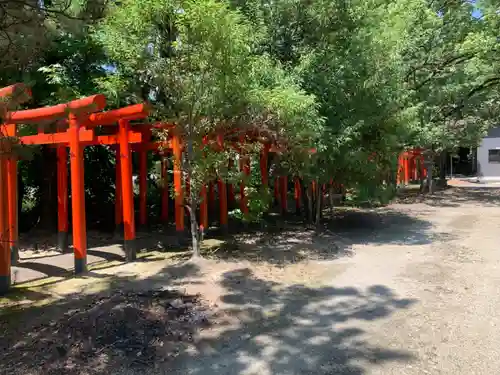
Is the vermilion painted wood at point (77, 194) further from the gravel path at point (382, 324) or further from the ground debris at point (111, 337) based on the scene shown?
the gravel path at point (382, 324)

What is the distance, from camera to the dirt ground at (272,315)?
152 inches

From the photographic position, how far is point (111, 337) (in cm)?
→ 425

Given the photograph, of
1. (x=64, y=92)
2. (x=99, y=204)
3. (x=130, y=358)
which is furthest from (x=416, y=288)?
(x=99, y=204)

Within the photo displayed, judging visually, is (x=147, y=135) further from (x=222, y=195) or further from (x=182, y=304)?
(x=182, y=304)

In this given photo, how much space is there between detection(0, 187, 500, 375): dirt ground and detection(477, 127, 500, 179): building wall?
98.6 ft

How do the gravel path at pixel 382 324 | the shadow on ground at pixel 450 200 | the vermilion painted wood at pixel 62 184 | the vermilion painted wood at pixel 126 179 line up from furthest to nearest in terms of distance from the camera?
the shadow on ground at pixel 450 200
the vermilion painted wood at pixel 62 184
the vermilion painted wood at pixel 126 179
the gravel path at pixel 382 324

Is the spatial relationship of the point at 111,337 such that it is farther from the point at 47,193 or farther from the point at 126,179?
the point at 47,193

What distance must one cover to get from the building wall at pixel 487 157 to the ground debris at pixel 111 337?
35598 mm

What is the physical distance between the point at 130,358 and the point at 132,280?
3085mm

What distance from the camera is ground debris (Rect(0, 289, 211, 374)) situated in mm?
3846

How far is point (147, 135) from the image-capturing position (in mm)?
10500

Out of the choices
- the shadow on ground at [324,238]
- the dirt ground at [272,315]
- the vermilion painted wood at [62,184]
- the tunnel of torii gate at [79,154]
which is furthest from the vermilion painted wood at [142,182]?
the dirt ground at [272,315]

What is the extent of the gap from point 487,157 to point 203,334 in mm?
36744

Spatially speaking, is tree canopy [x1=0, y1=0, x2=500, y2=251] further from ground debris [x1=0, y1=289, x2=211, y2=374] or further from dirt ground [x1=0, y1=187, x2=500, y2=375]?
ground debris [x1=0, y1=289, x2=211, y2=374]
